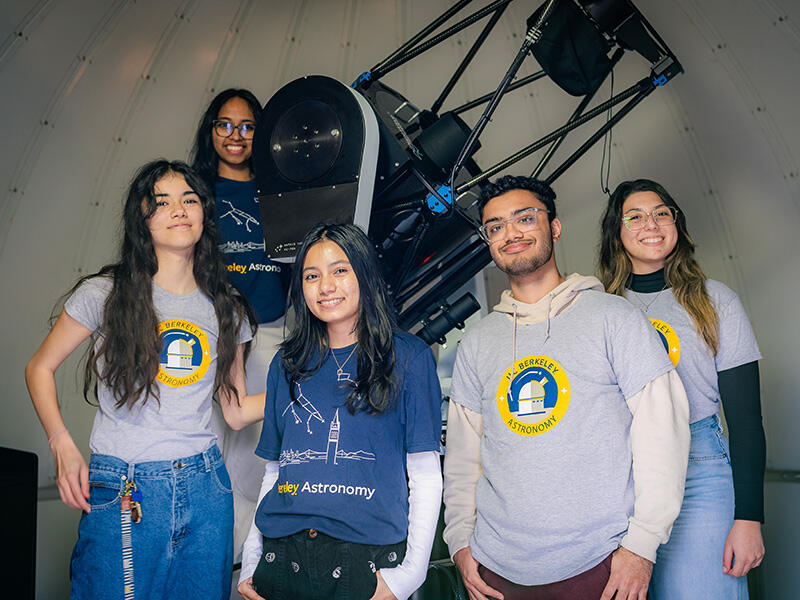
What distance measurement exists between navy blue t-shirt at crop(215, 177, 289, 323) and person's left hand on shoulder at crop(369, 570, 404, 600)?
1.21 m

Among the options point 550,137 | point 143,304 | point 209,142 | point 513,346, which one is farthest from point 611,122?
point 143,304

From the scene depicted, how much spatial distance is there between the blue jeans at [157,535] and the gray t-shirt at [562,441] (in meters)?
0.68

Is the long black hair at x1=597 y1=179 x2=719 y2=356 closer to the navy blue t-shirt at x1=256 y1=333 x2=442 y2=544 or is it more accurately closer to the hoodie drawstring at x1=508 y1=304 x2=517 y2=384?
the hoodie drawstring at x1=508 y1=304 x2=517 y2=384

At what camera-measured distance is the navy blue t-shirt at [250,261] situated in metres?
2.43

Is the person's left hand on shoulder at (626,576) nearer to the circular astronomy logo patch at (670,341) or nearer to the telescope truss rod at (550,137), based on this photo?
the circular astronomy logo patch at (670,341)

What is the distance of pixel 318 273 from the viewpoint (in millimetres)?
1716

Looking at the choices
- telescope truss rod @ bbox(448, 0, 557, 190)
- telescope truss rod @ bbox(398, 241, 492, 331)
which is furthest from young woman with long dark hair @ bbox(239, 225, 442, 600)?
telescope truss rod @ bbox(398, 241, 492, 331)

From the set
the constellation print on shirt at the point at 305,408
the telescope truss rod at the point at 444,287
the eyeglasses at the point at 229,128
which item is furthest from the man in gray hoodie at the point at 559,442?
the eyeglasses at the point at 229,128

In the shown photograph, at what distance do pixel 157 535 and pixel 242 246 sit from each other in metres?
1.07

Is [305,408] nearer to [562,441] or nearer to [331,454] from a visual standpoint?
[331,454]

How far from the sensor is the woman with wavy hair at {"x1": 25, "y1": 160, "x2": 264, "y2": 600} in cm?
171

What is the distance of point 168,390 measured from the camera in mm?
1851

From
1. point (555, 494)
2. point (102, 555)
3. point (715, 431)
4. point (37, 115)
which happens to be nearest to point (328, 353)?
point (555, 494)

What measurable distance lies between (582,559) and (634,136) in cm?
270
